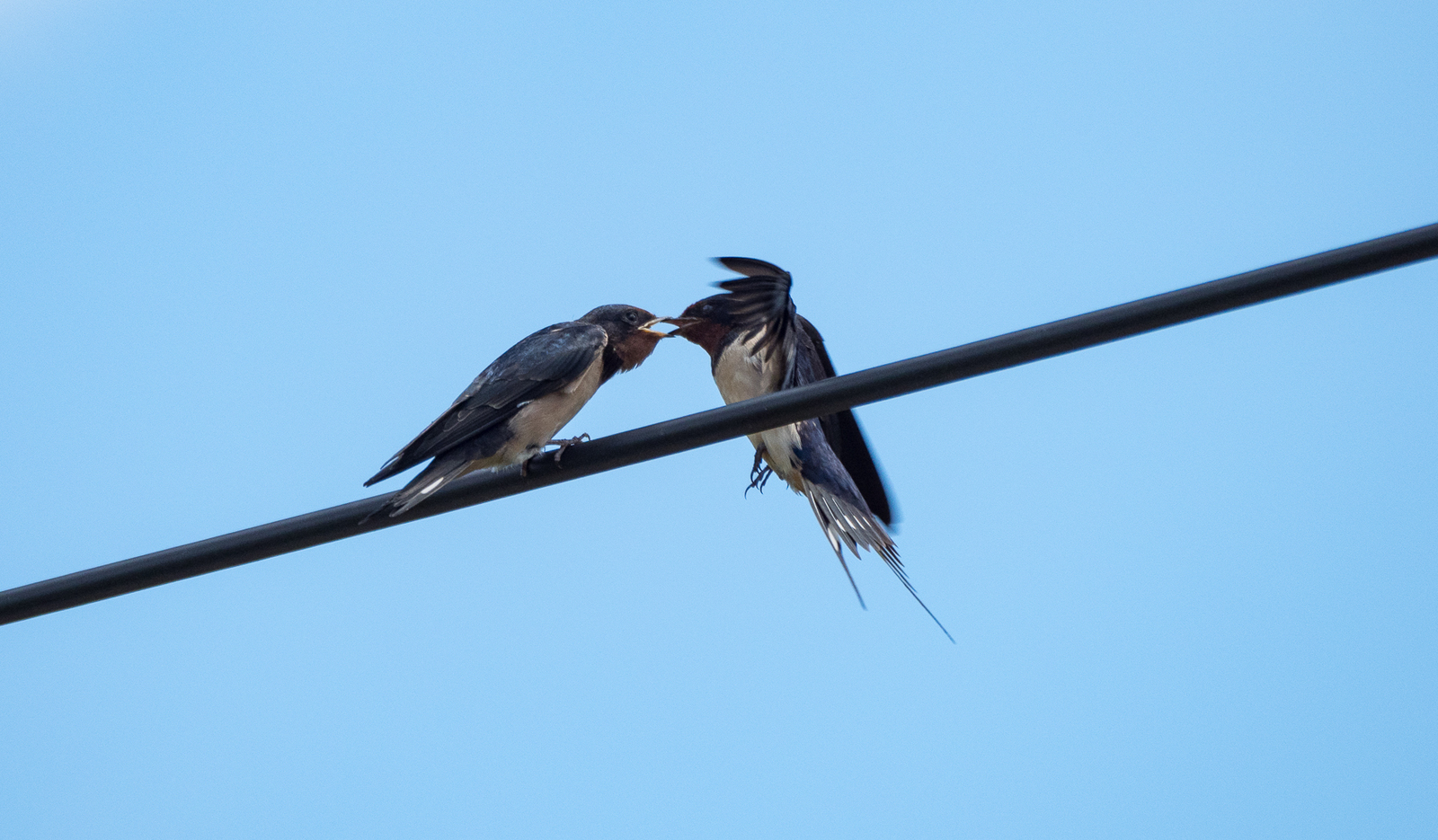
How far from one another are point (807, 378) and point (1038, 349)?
11.0 feet

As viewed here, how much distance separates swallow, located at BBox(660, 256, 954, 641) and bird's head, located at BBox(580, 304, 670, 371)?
278 mm

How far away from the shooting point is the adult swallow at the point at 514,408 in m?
4.29

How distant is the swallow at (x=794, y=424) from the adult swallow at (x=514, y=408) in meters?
0.64

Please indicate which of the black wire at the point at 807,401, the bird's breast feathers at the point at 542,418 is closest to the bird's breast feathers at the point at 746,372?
the bird's breast feathers at the point at 542,418

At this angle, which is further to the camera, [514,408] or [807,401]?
[514,408]

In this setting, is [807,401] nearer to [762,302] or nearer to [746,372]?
[762,302]

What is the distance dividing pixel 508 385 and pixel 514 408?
0.31 feet

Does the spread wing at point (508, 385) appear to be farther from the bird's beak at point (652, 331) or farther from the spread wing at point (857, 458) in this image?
the spread wing at point (857, 458)

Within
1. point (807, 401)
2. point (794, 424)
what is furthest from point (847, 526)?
point (807, 401)

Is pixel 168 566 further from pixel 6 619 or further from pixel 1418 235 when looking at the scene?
pixel 1418 235

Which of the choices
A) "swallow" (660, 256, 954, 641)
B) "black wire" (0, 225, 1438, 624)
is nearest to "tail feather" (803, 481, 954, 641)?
"swallow" (660, 256, 954, 641)

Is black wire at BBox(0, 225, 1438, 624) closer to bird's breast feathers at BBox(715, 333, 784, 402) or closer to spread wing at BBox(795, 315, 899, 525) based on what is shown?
bird's breast feathers at BBox(715, 333, 784, 402)

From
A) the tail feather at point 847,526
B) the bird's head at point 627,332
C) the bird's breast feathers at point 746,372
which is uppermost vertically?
the bird's head at point 627,332

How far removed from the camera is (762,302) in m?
4.70
